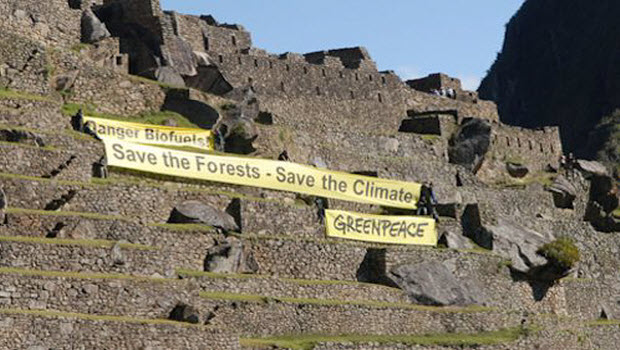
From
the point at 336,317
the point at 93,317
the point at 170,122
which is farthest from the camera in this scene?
the point at 170,122

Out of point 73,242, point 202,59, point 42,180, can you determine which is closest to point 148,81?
point 202,59

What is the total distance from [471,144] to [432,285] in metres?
16.4

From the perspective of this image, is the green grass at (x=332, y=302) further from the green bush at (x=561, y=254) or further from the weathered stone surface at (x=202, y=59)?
the weathered stone surface at (x=202, y=59)

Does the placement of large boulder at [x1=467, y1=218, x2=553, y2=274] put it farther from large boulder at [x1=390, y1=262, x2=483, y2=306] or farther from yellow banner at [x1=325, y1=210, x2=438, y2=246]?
large boulder at [x1=390, y1=262, x2=483, y2=306]

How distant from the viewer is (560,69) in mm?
127562

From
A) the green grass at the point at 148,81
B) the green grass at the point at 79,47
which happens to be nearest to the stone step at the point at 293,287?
the green grass at the point at 148,81

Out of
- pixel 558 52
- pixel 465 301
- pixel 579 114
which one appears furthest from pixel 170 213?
pixel 558 52

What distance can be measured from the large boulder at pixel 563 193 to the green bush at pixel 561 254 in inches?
394

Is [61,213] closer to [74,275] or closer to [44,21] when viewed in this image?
[74,275]

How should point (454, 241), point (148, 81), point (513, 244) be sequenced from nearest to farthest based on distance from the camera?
point (454, 241) → point (148, 81) → point (513, 244)

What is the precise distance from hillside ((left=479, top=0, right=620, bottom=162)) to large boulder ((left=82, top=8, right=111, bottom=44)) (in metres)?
60.6

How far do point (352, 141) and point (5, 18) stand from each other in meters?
14.5

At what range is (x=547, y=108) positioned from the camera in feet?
402

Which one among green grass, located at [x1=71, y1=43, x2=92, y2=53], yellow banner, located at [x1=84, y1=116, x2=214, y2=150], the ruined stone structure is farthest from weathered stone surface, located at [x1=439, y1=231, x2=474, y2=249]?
green grass, located at [x1=71, y1=43, x2=92, y2=53]
